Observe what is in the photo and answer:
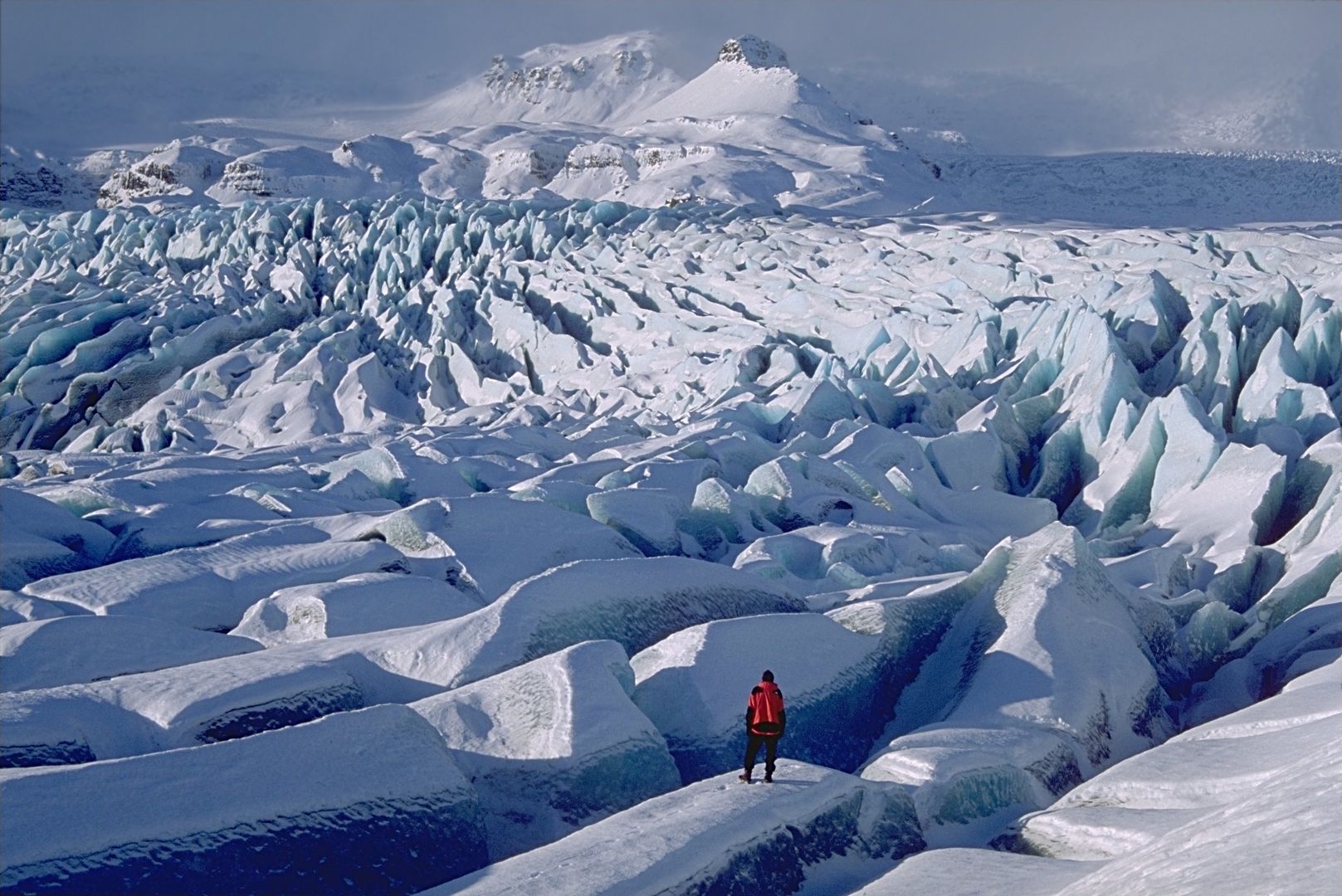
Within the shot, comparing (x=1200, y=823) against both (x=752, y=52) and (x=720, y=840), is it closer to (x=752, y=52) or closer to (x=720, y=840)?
(x=720, y=840)

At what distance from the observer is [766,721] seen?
3699mm

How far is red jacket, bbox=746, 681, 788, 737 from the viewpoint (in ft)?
12.1

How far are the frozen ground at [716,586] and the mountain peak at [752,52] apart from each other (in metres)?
40.9

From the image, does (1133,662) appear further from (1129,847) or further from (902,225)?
(902,225)

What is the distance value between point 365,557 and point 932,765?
3.09 m

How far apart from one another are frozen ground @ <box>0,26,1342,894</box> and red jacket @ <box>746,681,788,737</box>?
0.68 ft

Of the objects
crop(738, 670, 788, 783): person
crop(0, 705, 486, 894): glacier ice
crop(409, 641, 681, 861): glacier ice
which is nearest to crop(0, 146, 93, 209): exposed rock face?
crop(409, 641, 681, 861): glacier ice

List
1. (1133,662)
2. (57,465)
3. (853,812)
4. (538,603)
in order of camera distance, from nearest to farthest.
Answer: (853,812) < (538,603) < (1133,662) < (57,465)

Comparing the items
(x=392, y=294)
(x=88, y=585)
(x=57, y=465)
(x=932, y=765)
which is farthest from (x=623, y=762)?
(x=392, y=294)

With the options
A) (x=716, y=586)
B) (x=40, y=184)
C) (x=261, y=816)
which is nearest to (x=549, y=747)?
(x=261, y=816)

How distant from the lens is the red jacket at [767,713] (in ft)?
12.1

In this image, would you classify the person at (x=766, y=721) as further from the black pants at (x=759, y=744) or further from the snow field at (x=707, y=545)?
the snow field at (x=707, y=545)

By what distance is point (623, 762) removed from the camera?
13.0 ft

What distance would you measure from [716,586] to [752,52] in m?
52.6
